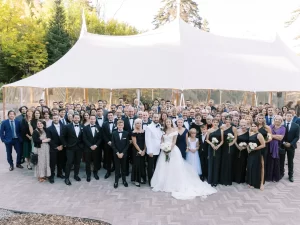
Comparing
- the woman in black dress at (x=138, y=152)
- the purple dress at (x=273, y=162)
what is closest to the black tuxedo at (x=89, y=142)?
the woman in black dress at (x=138, y=152)

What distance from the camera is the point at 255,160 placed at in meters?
5.89

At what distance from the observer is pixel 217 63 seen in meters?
11.7

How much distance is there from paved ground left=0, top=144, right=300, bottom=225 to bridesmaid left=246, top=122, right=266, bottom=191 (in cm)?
20

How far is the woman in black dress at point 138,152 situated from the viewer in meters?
5.93

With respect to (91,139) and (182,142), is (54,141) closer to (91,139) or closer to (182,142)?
(91,139)

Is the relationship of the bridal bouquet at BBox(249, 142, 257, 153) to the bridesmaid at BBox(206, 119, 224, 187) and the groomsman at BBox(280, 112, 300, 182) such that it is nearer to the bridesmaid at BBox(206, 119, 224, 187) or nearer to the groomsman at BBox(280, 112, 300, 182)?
the bridesmaid at BBox(206, 119, 224, 187)

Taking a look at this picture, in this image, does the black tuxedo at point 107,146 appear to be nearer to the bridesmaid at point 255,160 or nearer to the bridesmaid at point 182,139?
the bridesmaid at point 182,139

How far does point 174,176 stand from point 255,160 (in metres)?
1.85

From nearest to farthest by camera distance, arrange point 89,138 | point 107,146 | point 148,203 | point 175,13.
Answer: point 148,203 < point 89,138 < point 107,146 < point 175,13

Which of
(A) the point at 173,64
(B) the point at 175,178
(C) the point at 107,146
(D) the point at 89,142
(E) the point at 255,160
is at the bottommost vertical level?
(B) the point at 175,178

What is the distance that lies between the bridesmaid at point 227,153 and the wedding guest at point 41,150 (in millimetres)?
4063

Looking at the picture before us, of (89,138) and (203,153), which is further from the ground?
(89,138)

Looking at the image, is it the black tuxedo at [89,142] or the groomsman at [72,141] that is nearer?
the groomsman at [72,141]

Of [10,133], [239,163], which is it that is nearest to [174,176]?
[239,163]
